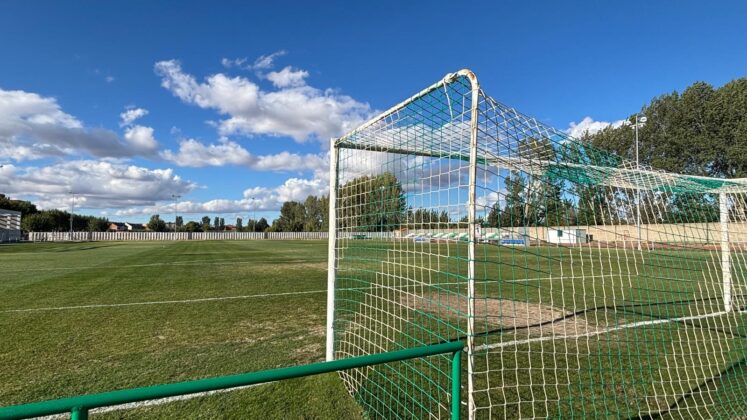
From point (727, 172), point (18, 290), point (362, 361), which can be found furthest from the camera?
point (727, 172)

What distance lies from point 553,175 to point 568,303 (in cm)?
507

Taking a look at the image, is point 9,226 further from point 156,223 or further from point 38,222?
point 156,223

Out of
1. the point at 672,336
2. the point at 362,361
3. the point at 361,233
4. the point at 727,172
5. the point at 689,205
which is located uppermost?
the point at 727,172

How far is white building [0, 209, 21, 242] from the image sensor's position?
45781mm

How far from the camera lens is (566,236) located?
3.89m

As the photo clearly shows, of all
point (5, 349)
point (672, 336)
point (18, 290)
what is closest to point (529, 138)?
point (672, 336)

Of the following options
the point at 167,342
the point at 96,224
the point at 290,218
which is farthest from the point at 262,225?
the point at 167,342

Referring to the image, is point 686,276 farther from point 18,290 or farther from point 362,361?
point 18,290

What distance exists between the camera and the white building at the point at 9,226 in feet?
150

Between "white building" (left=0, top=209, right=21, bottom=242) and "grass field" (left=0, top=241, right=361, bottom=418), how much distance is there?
162 feet

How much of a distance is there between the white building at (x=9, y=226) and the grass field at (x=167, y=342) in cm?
4929

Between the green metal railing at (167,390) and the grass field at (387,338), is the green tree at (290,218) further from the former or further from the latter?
the green metal railing at (167,390)

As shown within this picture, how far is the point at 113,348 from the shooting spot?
4.79 metres

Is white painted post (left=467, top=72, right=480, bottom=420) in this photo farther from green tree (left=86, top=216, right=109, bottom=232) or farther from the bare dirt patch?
green tree (left=86, top=216, right=109, bottom=232)
